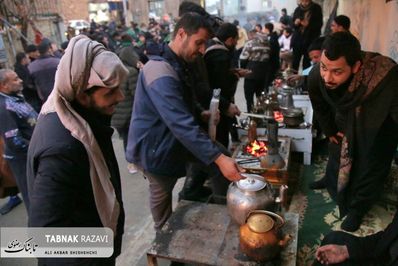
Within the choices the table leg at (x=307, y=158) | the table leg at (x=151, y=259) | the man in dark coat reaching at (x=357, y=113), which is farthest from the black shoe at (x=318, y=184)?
the table leg at (x=151, y=259)

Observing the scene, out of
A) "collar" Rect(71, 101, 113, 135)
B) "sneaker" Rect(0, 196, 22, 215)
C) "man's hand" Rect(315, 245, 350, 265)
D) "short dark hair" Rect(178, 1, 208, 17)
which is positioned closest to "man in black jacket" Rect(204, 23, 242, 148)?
"short dark hair" Rect(178, 1, 208, 17)

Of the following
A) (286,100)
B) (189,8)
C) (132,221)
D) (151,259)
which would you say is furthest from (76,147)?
(286,100)

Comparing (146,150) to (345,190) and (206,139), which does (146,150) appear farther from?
(345,190)

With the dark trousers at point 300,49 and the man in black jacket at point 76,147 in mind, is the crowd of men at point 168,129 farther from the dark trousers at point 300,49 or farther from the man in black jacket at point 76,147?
the dark trousers at point 300,49

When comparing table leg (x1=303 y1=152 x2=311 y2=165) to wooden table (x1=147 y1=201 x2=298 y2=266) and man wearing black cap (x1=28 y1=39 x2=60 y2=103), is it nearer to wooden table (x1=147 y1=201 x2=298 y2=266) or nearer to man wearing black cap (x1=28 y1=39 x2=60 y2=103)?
wooden table (x1=147 y1=201 x2=298 y2=266)

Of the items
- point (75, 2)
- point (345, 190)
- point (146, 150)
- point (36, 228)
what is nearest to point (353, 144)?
point (345, 190)

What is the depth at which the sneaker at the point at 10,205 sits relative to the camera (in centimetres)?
417

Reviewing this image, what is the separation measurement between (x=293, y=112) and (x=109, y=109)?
338 cm

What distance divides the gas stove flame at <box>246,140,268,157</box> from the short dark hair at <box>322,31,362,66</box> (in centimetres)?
162

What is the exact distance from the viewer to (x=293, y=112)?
4516 millimetres

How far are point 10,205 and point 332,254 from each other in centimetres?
390

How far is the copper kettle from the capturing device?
205 cm

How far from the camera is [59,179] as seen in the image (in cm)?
133

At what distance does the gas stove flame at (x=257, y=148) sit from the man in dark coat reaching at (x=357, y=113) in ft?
2.82
